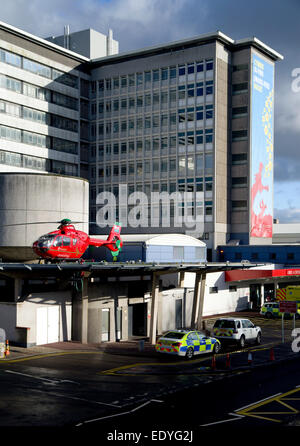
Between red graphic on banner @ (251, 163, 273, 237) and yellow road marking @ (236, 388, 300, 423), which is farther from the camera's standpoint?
red graphic on banner @ (251, 163, 273, 237)

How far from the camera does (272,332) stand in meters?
48.0

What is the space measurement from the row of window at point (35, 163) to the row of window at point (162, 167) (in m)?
5.62

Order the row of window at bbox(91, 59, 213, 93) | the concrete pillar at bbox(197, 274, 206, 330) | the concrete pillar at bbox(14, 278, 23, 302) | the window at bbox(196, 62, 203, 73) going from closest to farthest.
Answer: the concrete pillar at bbox(14, 278, 23, 302) < the concrete pillar at bbox(197, 274, 206, 330) < the window at bbox(196, 62, 203, 73) < the row of window at bbox(91, 59, 213, 93)

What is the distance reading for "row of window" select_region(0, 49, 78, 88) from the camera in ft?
289

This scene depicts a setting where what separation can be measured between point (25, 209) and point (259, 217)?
59.1 metres

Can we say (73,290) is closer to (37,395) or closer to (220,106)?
(37,395)

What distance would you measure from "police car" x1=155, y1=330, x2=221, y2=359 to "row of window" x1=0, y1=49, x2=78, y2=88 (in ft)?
216

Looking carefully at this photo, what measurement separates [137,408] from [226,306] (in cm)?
4221

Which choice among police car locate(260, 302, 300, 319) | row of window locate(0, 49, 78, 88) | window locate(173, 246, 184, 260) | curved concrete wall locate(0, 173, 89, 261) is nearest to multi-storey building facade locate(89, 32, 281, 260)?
row of window locate(0, 49, 78, 88)

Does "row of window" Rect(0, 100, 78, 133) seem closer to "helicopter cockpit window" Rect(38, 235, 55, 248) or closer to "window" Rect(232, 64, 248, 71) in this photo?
"window" Rect(232, 64, 248, 71)

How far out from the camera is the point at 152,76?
9575 cm

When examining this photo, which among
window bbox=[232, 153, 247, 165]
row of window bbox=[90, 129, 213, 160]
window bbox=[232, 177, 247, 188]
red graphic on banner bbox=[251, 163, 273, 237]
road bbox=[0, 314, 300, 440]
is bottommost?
road bbox=[0, 314, 300, 440]

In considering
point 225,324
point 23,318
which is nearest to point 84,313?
point 23,318

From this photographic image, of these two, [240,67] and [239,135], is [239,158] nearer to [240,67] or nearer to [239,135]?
[239,135]
